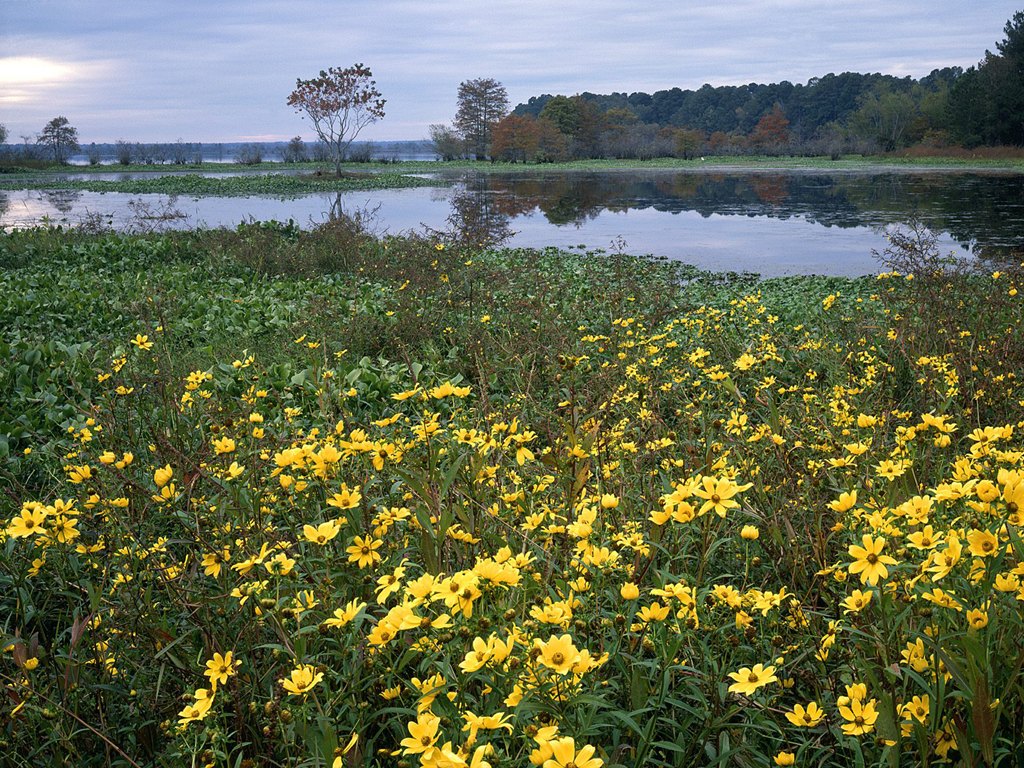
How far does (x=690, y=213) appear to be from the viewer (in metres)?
18.0

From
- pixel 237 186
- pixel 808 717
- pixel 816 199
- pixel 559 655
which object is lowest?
pixel 808 717

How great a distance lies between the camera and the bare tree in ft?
190

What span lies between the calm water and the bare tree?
30451 millimetres

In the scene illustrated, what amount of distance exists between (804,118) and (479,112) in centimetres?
3069

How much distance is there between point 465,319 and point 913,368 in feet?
10.2

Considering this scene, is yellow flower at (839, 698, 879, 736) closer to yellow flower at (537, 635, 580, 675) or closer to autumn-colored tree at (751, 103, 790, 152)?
yellow flower at (537, 635, 580, 675)

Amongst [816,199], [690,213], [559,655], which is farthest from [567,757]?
[816,199]

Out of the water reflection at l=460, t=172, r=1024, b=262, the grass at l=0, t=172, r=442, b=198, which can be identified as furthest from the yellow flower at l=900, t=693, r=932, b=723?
the grass at l=0, t=172, r=442, b=198

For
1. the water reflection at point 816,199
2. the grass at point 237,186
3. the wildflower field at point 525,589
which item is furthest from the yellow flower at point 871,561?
the grass at point 237,186

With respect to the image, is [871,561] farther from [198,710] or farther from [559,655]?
[198,710]

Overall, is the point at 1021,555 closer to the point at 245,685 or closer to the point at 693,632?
the point at 693,632

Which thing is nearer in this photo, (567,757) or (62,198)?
(567,757)

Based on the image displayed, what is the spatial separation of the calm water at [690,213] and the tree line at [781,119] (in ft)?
42.2

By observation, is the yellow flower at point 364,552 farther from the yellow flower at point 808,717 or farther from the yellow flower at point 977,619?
the yellow flower at point 977,619
